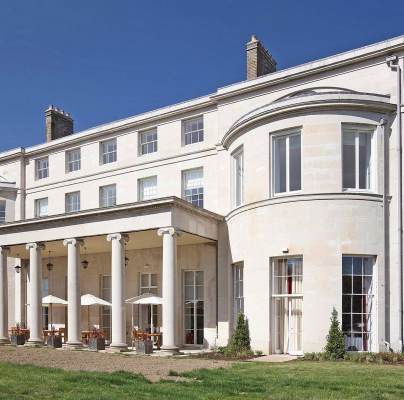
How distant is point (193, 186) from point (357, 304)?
10.5 m

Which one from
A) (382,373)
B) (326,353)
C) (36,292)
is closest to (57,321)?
(36,292)

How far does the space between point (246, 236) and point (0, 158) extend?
2146 centimetres

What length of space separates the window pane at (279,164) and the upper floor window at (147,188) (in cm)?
901

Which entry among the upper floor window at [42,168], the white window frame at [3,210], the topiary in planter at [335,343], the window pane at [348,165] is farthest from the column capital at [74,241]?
the white window frame at [3,210]

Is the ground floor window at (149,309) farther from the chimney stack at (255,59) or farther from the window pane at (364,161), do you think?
the window pane at (364,161)

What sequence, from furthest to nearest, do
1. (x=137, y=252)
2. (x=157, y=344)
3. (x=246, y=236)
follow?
1. (x=137, y=252)
2. (x=157, y=344)
3. (x=246, y=236)

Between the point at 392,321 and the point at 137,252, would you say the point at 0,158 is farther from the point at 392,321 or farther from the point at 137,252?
the point at 392,321

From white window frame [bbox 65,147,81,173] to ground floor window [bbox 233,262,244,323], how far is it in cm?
1334

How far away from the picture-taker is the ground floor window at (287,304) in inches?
845

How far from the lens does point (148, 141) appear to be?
101 ft

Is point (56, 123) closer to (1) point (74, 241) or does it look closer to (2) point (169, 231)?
(1) point (74, 241)

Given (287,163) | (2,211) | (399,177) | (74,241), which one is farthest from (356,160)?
(2,211)

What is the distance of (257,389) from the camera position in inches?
490

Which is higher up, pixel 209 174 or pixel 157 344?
pixel 209 174
